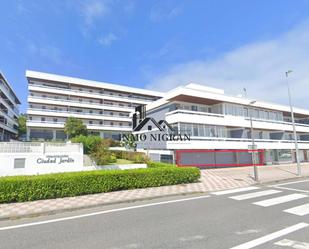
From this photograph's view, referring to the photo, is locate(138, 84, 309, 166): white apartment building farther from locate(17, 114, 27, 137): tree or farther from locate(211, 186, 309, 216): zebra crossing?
locate(17, 114, 27, 137): tree

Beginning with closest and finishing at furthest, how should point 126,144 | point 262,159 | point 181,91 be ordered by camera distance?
point 181,91 < point 262,159 < point 126,144

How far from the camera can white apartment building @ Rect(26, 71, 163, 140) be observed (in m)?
42.4

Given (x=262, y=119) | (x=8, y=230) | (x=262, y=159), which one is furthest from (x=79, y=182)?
(x=262, y=119)

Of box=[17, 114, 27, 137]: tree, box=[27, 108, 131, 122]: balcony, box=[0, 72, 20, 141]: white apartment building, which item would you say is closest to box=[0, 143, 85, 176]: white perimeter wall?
box=[27, 108, 131, 122]: balcony

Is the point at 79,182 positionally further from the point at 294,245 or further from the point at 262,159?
the point at 262,159

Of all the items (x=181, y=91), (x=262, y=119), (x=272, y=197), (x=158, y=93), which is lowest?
(x=272, y=197)

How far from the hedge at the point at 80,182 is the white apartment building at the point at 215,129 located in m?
8.63

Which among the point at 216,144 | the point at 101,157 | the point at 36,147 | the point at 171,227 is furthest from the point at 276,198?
the point at 36,147

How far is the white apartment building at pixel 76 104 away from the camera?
139ft

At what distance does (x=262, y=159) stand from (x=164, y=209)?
24.9m

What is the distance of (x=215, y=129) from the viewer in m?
25.2

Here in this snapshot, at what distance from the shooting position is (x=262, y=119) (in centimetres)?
2989

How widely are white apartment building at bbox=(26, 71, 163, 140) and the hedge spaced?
36818 millimetres

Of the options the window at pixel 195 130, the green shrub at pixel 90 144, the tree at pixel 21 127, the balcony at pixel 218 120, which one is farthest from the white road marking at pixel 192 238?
the tree at pixel 21 127
